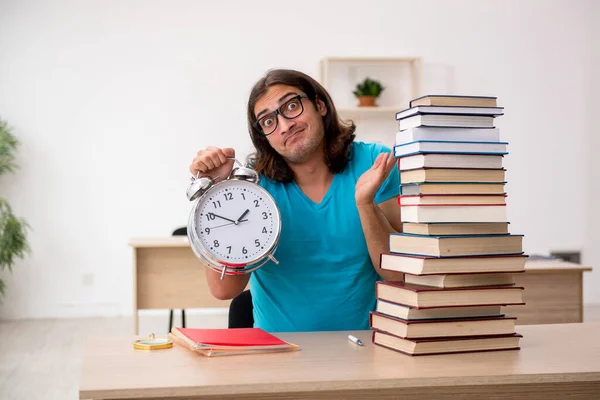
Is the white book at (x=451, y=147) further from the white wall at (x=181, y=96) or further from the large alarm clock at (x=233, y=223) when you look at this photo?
the white wall at (x=181, y=96)

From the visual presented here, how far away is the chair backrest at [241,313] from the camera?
218cm

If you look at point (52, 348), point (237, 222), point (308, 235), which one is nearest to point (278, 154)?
point (308, 235)

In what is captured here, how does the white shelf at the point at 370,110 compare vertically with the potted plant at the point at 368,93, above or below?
below

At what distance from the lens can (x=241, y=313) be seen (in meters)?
2.19

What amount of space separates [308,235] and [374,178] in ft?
1.03

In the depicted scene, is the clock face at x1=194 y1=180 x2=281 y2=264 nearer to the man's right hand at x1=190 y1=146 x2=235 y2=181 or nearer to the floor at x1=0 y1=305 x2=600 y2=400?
the man's right hand at x1=190 y1=146 x2=235 y2=181

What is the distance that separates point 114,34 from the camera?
6012mm

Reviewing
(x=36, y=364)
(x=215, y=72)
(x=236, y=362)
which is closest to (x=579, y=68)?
(x=215, y=72)

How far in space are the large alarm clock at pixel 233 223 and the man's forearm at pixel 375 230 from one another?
281 mm

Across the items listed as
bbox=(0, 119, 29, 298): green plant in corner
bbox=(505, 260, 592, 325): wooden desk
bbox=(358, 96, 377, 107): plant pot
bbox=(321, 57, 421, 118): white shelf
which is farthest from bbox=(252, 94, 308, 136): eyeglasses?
bbox=(321, 57, 421, 118): white shelf

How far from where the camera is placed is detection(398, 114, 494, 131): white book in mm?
1505

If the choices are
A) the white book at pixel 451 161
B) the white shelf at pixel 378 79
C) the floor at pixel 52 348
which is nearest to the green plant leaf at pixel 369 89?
the white shelf at pixel 378 79

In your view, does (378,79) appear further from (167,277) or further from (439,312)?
(439,312)

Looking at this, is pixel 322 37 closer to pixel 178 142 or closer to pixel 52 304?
pixel 178 142
